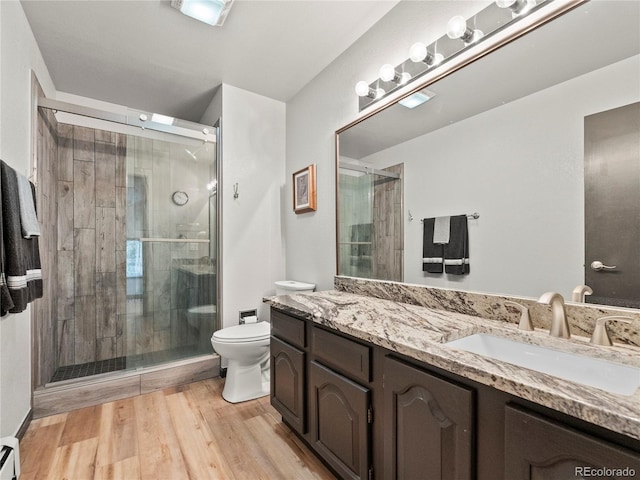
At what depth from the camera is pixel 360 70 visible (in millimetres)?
2061

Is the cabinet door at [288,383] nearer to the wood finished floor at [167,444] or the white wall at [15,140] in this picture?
the wood finished floor at [167,444]

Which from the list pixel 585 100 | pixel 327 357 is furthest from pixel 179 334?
pixel 585 100

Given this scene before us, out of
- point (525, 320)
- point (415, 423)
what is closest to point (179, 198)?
point (415, 423)

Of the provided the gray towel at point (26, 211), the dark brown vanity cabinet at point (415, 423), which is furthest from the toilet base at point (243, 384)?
the gray towel at point (26, 211)

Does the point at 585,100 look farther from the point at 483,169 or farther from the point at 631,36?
the point at 483,169

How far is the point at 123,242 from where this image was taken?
289cm

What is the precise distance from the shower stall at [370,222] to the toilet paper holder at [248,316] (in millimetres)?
1025

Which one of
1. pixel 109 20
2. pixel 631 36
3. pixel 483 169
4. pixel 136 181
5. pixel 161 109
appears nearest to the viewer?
pixel 631 36

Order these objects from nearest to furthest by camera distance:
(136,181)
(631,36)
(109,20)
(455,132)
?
(631,36) → (455,132) → (109,20) → (136,181)

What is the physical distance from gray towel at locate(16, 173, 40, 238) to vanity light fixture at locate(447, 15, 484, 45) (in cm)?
225

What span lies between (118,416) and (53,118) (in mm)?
2400

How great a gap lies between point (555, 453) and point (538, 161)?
0.99 m

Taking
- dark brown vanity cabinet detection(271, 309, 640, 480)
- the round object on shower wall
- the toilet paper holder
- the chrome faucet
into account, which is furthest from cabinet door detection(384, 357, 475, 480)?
the round object on shower wall

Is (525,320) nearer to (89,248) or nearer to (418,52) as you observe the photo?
(418,52)
